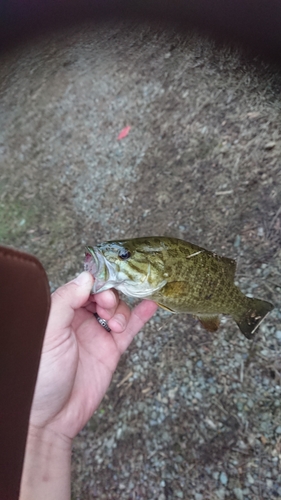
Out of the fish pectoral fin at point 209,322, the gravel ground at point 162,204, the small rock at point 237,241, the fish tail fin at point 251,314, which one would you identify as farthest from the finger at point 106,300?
the small rock at point 237,241

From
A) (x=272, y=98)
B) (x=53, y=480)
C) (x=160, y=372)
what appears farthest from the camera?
(x=272, y=98)

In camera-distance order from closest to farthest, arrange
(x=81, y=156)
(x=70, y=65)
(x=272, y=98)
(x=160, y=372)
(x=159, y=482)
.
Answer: (x=159, y=482) → (x=160, y=372) → (x=272, y=98) → (x=81, y=156) → (x=70, y=65)

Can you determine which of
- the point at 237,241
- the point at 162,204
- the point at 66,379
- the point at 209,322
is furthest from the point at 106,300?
the point at 162,204

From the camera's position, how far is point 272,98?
321cm

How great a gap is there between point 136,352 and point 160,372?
26 cm

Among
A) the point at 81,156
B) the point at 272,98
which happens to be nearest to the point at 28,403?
the point at 272,98

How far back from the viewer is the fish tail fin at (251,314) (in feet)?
7.19

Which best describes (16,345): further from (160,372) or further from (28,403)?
(160,372)

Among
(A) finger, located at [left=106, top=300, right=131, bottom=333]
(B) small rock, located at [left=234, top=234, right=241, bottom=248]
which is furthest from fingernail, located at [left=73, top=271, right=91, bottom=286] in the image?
(B) small rock, located at [left=234, top=234, right=241, bottom=248]

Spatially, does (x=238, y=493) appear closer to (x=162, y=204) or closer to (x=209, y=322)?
(x=209, y=322)

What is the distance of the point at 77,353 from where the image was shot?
6.33ft

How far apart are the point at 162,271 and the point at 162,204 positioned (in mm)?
1682

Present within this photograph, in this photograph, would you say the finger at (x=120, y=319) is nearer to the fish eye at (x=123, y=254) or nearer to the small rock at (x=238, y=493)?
the fish eye at (x=123, y=254)

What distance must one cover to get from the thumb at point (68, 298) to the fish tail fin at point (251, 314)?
0.91 metres
